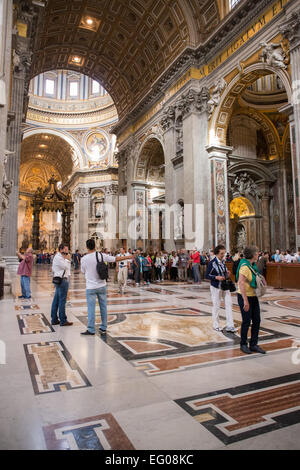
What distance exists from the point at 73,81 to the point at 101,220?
685 inches

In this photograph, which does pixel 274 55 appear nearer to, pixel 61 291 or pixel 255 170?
pixel 255 170

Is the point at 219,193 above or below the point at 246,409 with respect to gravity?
above

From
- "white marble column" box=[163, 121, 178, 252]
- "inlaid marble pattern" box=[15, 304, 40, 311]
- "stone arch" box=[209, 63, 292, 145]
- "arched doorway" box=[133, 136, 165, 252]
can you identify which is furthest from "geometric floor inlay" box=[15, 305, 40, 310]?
"arched doorway" box=[133, 136, 165, 252]

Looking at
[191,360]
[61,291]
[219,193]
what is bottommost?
[191,360]

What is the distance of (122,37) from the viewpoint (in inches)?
789

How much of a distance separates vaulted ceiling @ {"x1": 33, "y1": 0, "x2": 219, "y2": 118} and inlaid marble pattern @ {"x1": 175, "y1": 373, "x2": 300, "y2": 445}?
56.0 ft

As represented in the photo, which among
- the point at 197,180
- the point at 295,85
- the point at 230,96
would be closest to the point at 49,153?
the point at 197,180

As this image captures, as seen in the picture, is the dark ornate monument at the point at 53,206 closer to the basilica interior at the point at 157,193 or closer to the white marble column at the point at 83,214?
the basilica interior at the point at 157,193

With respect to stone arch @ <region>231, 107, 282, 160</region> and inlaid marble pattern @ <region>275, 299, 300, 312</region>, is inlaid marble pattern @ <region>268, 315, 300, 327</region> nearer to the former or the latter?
inlaid marble pattern @ <region>275, 299, 300, 312</region>

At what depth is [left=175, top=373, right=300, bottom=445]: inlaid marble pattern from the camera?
2.02 meters

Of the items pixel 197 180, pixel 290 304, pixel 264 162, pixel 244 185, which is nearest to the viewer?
pixel 290 304

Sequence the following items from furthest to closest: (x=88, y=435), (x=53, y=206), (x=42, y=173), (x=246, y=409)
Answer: (x=42, y=173) < (x=53, y=206) < (x=246, y=409) < (x=88, y=435)

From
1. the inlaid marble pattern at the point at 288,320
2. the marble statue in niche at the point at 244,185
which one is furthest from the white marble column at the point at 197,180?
the inlaid marble pattern at the point at 288,320

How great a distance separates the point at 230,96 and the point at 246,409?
1481 centimetres
